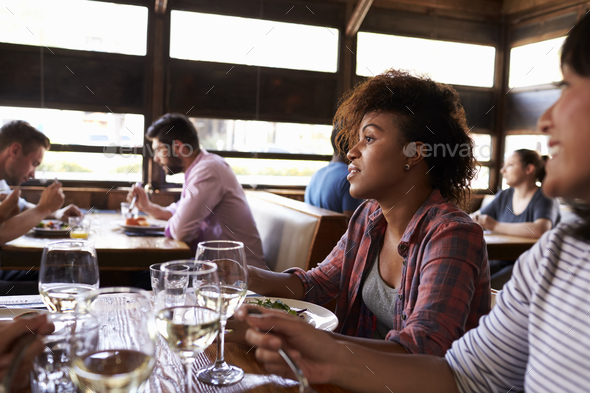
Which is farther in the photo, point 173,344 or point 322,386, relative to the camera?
point 322,386

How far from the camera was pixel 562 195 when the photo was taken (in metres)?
0.71

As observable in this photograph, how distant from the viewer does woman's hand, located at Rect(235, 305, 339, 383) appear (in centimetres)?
69

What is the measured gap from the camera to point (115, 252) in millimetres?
2248

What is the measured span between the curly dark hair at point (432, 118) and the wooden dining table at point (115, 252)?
127cm

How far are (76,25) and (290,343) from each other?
475 cm

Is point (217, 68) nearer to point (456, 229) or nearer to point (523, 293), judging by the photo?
point (456, 229)

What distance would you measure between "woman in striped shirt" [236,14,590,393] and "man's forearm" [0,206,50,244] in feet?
6.65

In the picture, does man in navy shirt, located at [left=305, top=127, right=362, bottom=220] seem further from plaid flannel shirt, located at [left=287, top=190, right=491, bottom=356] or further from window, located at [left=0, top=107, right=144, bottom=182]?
window, located at [left=0, top=107, right=144, bottom=182]

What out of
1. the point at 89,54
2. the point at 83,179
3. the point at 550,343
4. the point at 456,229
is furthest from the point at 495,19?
the point at 550,343

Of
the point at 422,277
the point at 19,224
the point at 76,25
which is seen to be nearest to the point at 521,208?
the point at 422,277

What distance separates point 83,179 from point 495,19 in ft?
17.8

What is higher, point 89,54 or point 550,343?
point 89,54

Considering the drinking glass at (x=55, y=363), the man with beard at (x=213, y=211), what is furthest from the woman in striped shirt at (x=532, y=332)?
the man with beard at (x=213, y=211)

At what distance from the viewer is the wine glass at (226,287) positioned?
0.84 metres
